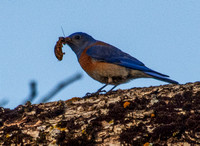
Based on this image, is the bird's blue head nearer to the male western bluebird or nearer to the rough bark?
the male western bluebird

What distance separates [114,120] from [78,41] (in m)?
4.63

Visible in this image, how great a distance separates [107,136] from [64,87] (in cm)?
102

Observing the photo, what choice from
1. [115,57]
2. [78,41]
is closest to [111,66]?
[115,57]

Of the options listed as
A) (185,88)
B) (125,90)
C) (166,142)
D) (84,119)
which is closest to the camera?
(166,142)

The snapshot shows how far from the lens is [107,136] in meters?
4.41

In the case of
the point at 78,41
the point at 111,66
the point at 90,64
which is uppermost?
the point at 78,41

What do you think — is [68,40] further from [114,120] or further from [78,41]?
[114,120]

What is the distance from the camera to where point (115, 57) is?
816 cm

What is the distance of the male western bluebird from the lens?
7680 millimetres

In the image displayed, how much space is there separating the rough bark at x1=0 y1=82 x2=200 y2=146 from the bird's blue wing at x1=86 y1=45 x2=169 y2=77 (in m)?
2.17

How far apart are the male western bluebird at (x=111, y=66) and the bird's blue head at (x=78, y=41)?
0.34 meters

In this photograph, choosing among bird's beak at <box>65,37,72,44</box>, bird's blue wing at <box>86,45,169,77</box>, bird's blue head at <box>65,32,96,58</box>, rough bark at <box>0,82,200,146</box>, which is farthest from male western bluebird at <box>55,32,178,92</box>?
rough bark at <box>0,82,200,146</box>

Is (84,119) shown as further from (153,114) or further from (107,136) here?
(153,114)

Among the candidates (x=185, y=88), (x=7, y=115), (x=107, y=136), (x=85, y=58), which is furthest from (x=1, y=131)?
(x=85, y=58)
